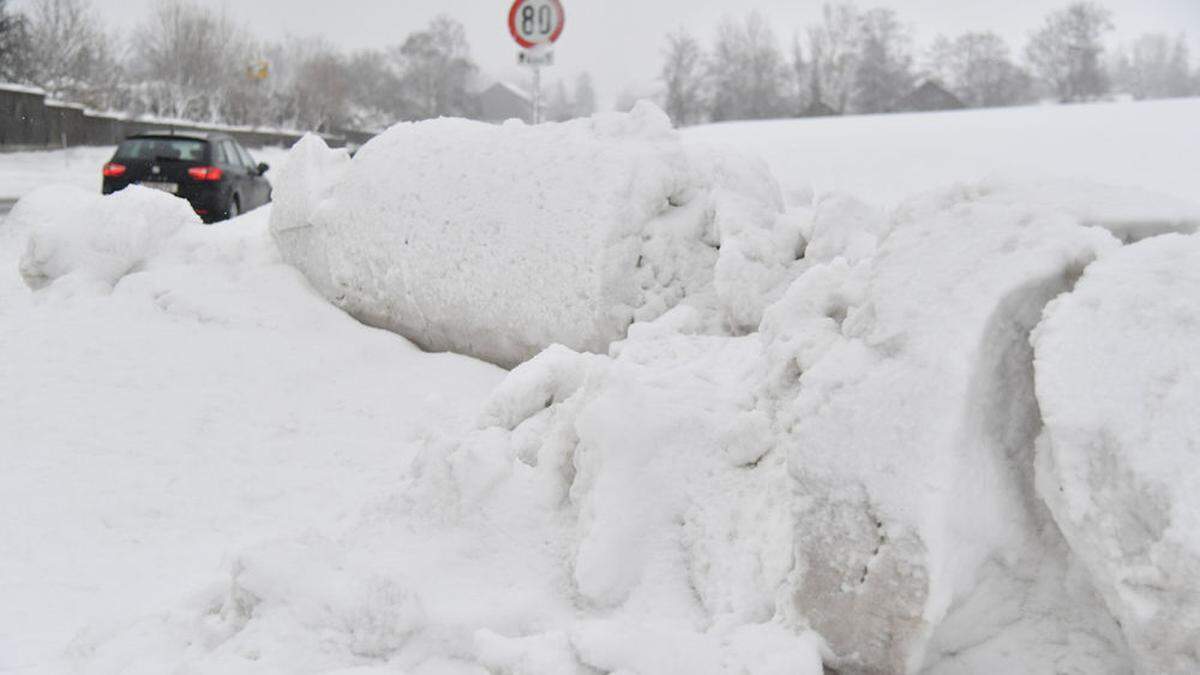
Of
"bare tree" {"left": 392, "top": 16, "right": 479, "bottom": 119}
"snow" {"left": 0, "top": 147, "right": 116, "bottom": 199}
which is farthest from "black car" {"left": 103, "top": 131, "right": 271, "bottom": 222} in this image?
"bare tree" {"left": 392, "top": 16, "right": 479, "bottom": 119}

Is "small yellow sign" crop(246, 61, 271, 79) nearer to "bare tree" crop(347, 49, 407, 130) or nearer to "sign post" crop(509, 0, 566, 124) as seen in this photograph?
"bare tree" crop(347, 49, 407, 130)

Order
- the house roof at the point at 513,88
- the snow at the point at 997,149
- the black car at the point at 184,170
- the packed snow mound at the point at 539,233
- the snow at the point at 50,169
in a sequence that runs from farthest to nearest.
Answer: the house roof at the point at 513,88 < the snow at the point at 50,169 < the black car at the point at 184,170 < the snow at the point at 997,149 < the packed snow mound at the point at 539,233

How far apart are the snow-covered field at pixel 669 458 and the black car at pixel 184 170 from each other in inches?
271

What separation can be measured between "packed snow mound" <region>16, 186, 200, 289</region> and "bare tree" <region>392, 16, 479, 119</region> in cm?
4792

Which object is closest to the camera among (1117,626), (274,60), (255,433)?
(1117,626)

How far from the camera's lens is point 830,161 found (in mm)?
9750

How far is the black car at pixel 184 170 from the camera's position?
11578 mm

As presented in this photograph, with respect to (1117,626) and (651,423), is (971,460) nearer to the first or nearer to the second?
(1117,626)

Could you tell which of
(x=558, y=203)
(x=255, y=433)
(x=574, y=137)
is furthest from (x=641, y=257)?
(x=255, y=433)

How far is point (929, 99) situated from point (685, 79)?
1131 centimetres

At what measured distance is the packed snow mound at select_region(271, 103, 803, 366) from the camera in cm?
464

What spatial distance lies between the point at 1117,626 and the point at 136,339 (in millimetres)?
4366

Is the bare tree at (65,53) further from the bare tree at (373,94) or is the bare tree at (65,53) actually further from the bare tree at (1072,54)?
the bare tree at (1072,54)

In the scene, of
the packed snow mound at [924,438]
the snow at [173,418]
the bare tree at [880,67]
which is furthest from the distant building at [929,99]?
the packed snow mound at [924,438]
